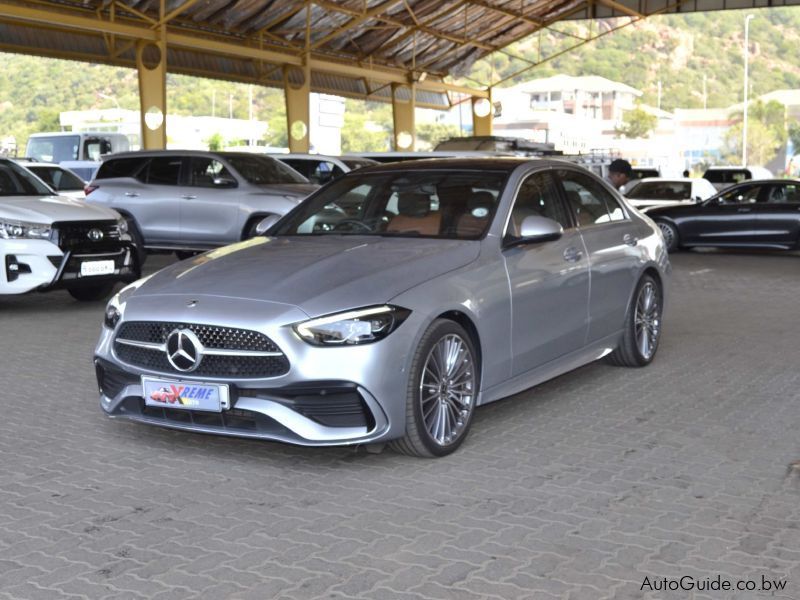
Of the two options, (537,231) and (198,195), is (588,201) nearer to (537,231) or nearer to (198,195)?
(537,231)

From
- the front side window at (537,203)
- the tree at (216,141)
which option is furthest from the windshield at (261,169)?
the tree at (216,141)

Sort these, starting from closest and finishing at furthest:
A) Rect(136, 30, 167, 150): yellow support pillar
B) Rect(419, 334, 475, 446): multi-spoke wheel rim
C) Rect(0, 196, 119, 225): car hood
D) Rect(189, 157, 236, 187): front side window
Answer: Rect(419, 334, 475, 446): multi-spoke wheel rim → Rect(0, 196, 119, 225): car hood → Rect(189, 157, 236, 187): front side window → Rect(136, 30, 167, 150): yellow support pillar

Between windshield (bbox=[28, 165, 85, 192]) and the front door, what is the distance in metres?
15.5

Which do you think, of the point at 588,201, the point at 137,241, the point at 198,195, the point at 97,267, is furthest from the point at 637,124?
the point at 588,201

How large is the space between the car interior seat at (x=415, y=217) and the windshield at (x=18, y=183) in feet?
20.9

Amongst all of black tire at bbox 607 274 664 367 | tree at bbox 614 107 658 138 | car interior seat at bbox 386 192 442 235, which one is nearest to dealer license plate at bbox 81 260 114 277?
car interior seat at bbox 386 192 442 235

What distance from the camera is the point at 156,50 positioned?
87.8 ft

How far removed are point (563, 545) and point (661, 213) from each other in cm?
1644

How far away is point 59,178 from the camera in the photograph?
20766 mm

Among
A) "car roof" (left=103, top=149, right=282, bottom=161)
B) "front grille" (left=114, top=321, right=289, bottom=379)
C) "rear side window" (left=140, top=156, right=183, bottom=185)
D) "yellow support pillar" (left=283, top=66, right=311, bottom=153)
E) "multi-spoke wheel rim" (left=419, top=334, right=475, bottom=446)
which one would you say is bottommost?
"multi-spoke wheel rim" (left=419, top=334, right=475, bottom=446)

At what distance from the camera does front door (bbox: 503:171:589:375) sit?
239 inches

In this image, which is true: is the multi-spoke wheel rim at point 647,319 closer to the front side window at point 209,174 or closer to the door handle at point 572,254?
the door handle at point 572,254

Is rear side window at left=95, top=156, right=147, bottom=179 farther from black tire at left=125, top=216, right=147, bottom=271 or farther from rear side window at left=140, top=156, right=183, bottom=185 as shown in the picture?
black tire at left=125, top=216, right=147, bottom=271

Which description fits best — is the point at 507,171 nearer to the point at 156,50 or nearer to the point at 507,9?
the point at 156,50
